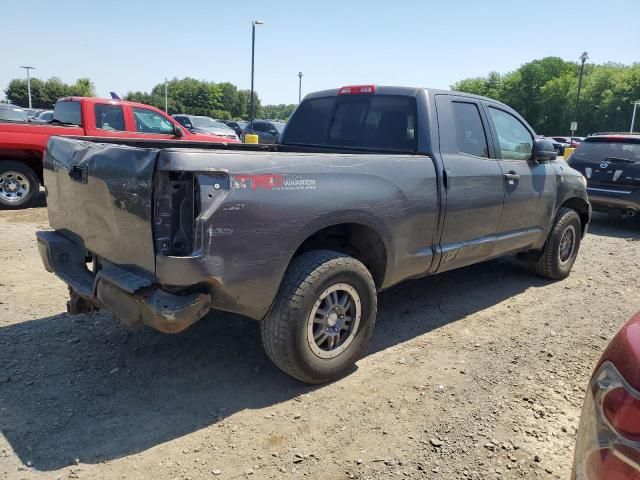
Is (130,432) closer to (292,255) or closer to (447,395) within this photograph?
(292,255)

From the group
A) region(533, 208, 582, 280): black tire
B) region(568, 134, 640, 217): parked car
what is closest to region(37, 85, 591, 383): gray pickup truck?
region(533, 208, 582, 280): black tire

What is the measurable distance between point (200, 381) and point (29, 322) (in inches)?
68.3

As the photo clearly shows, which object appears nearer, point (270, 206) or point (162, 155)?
point (162, 155)

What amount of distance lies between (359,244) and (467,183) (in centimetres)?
117

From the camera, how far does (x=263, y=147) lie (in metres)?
5.20

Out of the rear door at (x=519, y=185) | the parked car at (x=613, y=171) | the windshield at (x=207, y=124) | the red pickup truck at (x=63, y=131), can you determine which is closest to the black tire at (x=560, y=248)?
the rear door at (x=519, y=185)

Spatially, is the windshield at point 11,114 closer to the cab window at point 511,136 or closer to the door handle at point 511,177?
the cab window at point 511,136

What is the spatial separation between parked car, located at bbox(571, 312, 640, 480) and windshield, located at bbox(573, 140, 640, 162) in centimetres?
885

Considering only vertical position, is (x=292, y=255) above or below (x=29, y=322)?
above

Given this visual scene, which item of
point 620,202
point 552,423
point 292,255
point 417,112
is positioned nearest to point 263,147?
point 417,112

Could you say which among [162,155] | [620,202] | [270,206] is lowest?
[620,202]

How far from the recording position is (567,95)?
71.0 meters

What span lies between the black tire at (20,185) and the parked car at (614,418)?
9.53m

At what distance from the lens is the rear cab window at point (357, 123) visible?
4.18 metres
